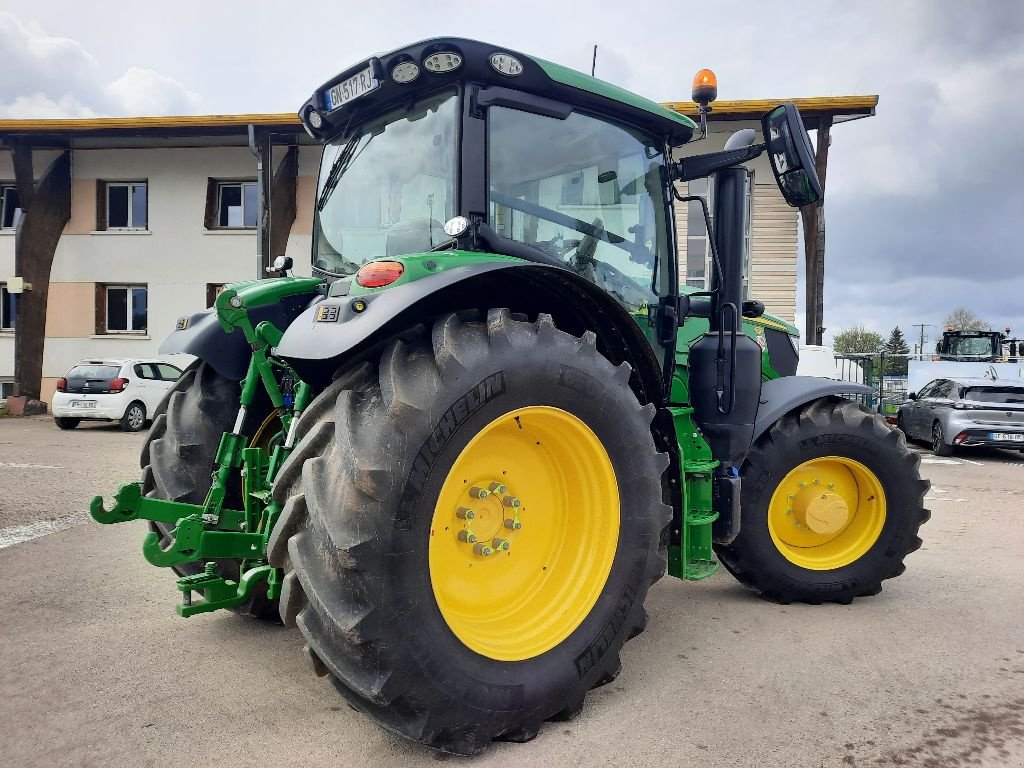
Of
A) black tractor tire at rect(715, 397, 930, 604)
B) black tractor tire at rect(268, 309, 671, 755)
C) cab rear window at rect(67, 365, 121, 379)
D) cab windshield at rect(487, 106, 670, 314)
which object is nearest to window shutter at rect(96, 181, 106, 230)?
cab rear window at rect(67, 365, 121, 379)

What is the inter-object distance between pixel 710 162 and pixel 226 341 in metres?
2.42

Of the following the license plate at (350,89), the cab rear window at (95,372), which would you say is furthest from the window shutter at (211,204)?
the license plate at (350,89)

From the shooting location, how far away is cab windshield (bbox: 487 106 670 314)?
302cm

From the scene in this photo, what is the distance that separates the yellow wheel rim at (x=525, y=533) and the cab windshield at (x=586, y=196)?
892mm

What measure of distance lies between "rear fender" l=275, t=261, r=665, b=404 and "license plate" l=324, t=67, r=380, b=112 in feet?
3.21

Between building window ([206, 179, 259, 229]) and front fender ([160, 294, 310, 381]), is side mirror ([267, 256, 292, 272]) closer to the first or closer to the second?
front fender ([160, 294, 310, 381])

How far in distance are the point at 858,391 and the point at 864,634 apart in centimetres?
128

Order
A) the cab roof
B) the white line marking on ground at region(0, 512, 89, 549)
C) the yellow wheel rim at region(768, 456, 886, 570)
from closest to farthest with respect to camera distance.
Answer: the cab roof
the yellow wheel rim at region(768, 456, 886, 570)
the white line marking on ground at region(0, 512, 89, 549)

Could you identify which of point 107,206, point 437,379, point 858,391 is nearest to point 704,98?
point 858,391

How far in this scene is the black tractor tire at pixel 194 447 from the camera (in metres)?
3.32

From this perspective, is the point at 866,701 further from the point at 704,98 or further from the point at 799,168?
the point at 704,98

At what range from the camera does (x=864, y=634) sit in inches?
140

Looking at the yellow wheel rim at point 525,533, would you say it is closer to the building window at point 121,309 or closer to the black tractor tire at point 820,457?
the black tractor tire at point 820,457

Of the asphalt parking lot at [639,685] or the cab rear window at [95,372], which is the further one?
the cab rear window at [95,372]
